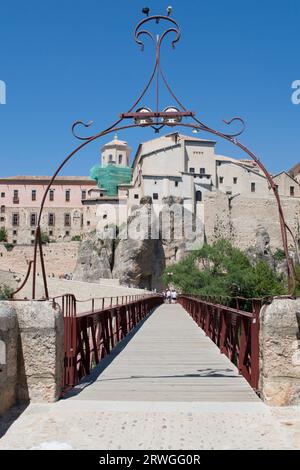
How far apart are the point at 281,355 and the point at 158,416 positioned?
1.51 metres

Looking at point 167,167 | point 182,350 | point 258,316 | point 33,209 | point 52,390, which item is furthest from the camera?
point 33,209

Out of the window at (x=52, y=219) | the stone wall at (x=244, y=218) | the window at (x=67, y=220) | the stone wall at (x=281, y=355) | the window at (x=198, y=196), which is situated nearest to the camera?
the stone wall at (x=281, y=355)

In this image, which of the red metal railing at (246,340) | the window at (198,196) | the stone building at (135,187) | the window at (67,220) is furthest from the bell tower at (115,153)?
the red metal railing at (246,340)

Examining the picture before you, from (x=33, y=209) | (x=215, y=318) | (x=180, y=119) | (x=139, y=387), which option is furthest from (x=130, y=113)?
(x=33, y=209)

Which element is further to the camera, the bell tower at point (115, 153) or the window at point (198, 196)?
the bell tower at point (115, 153)

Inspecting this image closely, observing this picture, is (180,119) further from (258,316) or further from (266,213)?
(266,213)

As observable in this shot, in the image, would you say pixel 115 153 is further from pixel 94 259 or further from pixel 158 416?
pixel 158 416

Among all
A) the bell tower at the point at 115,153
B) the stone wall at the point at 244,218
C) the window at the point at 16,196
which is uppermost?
the bell tower at the point at 115,153

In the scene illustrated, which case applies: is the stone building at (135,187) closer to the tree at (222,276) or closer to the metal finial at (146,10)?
the tree at (222,276)

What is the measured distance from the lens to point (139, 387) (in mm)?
6441

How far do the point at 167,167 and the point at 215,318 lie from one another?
5615 centimetres

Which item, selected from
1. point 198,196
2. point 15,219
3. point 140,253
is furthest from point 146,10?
point 15,219

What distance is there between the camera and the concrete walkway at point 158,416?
14.3 feet

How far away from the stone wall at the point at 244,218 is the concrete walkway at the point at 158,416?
2369 inches
